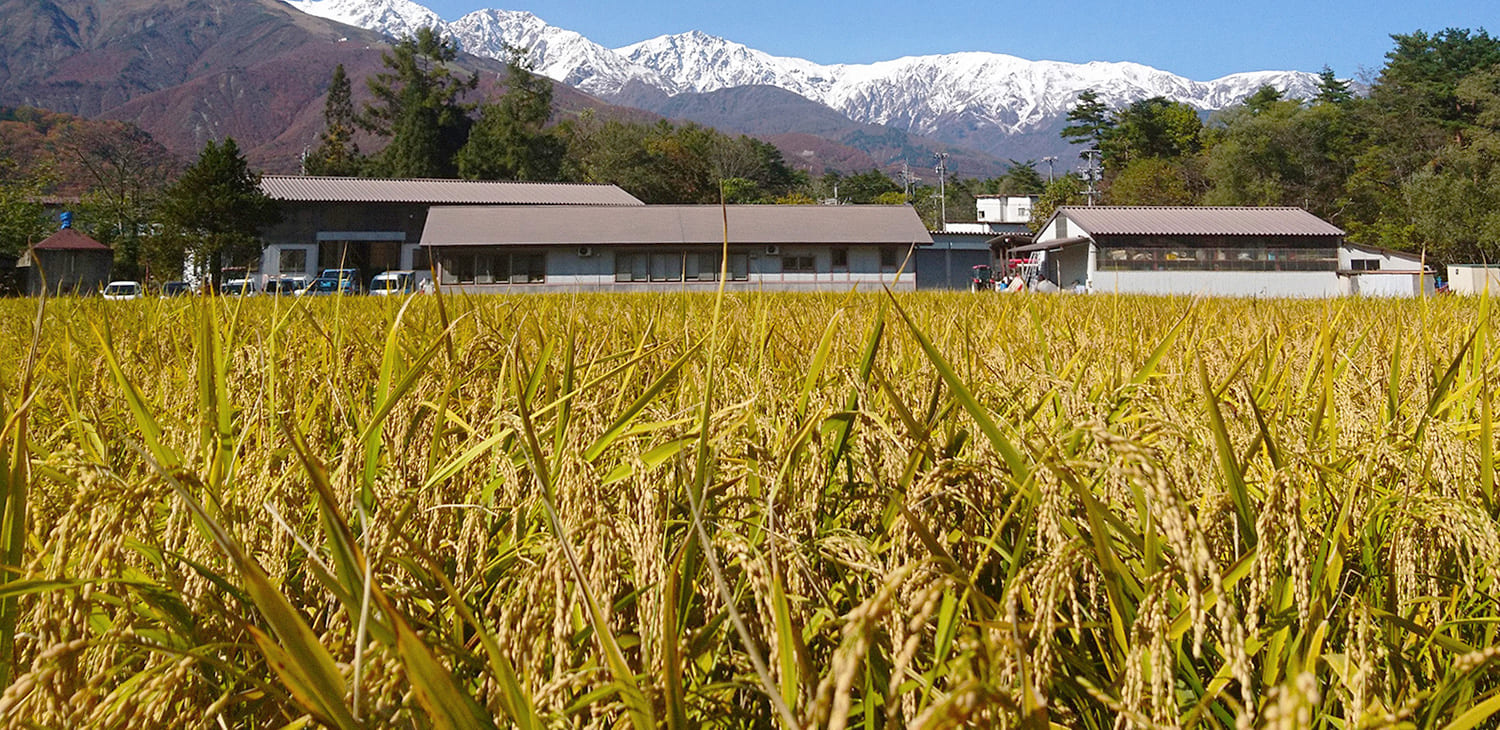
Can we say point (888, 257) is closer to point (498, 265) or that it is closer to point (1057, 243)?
point (1057, 243)

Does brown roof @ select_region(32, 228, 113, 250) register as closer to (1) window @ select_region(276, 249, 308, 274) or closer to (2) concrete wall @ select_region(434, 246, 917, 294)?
(1) window @ select_region(276, 249, 308, 274)

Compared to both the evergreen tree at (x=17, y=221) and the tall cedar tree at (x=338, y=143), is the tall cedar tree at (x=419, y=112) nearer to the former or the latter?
the tall cedar tree at (x=338, y=143)

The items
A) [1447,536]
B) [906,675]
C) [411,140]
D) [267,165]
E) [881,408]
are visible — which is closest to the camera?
[906,675]

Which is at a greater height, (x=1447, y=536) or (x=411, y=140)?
(x=411, y=140)

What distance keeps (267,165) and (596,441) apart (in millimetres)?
185004

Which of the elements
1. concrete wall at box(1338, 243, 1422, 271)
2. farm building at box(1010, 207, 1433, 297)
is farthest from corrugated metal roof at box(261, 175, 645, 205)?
concrete wall at box(1338, 243, 1422, 271)

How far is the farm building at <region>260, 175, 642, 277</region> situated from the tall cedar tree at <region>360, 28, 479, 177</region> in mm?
13724

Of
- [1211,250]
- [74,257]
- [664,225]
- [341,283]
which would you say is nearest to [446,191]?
[664,225]

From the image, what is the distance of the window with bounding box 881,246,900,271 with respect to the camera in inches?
1398

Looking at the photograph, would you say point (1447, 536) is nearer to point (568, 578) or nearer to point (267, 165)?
point (568, 578)

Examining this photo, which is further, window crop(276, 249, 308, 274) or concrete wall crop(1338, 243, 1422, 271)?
window crop(276, 249, 308, 274)

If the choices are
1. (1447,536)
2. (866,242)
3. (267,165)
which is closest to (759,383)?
(1447,536)

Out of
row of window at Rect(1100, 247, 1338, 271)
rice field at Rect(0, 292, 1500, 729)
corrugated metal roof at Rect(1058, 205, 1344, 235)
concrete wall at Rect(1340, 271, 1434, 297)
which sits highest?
corrugated metal roof at Rect(1058, 205, 1344, 235)

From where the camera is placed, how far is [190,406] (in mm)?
1572
